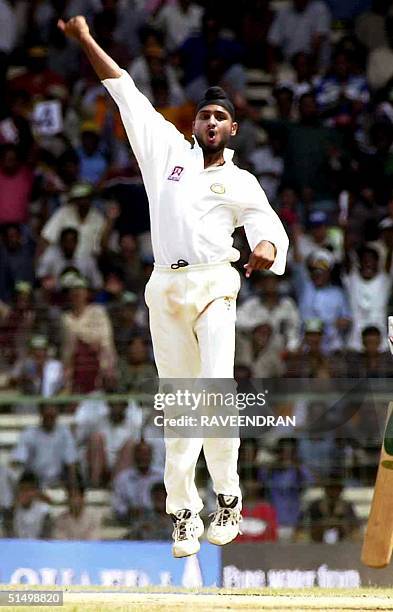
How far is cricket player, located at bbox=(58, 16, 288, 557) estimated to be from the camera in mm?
9195

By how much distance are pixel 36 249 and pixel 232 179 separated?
6.02m

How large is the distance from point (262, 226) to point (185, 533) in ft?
5.89

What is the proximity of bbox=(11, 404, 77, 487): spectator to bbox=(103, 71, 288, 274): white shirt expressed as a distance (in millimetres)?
3360

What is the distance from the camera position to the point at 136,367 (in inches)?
508

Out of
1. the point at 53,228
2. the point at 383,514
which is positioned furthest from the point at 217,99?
the point at 53,228

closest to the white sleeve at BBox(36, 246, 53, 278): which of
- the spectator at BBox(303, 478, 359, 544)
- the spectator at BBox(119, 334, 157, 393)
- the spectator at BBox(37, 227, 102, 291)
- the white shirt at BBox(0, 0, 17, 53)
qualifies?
the spectator at BBox(37, 227, 102, 291)

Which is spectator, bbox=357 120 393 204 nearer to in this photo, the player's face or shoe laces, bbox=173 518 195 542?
the player's face

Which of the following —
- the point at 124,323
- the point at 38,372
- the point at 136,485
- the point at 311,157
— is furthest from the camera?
the point at 311,157

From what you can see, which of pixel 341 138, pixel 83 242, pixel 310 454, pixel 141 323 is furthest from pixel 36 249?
pixel 310 454

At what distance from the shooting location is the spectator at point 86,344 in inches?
502

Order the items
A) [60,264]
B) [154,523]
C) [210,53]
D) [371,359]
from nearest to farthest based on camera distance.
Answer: [154,523], [371,359], [60,264], [210,53]

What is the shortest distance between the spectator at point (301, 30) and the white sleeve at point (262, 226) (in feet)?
24.2

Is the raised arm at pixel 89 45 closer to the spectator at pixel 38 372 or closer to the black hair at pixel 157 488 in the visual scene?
the black hair at pixel 157 488

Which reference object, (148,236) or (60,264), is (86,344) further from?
(148,236)
